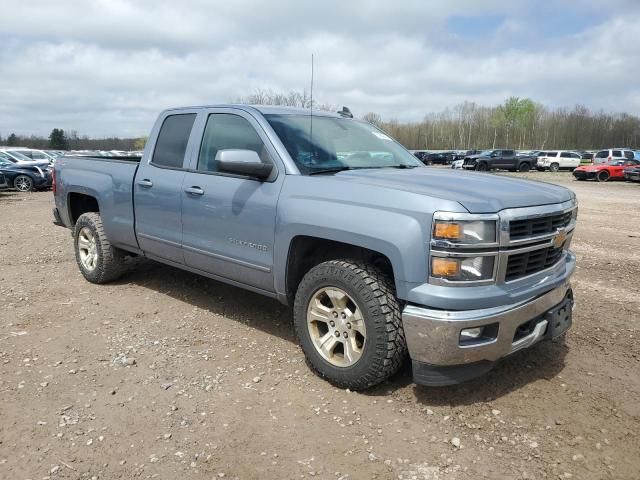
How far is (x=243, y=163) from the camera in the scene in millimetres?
3633

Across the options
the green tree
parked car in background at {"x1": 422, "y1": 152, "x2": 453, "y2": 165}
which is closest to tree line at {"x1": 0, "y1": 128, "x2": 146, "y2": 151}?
the green tree

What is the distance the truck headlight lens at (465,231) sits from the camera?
2.85 m

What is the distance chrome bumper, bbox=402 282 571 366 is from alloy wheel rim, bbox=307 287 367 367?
388 millimetres

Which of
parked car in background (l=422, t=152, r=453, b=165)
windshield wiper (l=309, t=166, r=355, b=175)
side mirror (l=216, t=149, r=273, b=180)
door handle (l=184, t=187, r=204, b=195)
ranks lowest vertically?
parked car in background (l=422, t=152, r=453, b=165)

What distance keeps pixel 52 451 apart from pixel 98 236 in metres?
3.22

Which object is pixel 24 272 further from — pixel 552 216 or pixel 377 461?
pixel 552 216

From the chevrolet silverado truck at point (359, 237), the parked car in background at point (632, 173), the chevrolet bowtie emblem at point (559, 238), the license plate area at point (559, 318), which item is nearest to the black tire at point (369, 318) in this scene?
the chevrolet silverado truck at point (359, 237)

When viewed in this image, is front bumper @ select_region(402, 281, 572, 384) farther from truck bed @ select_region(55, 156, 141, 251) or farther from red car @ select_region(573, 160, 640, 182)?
red car @ select_region(573, 160, 640, 182)

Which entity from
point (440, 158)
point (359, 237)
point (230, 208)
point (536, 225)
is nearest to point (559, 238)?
point (536, 225)

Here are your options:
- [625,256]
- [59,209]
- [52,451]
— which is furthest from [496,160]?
[52,451]

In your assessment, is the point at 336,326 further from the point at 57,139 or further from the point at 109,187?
the point at 57,139

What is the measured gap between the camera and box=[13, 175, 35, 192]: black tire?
20078 mm

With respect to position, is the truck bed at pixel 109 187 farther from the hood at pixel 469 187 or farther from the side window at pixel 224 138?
the hood at pixel 469 187

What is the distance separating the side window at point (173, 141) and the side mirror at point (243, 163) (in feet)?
3.67
